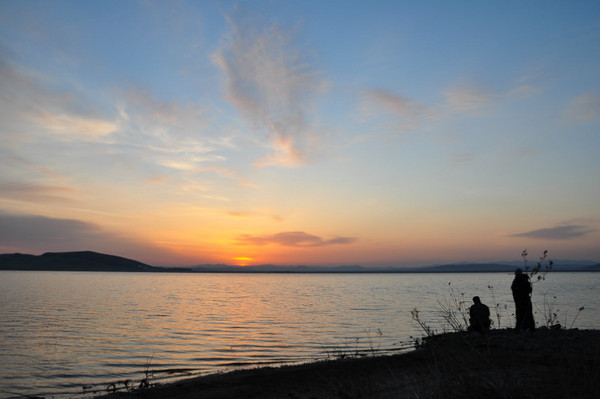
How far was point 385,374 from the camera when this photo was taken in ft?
47.8

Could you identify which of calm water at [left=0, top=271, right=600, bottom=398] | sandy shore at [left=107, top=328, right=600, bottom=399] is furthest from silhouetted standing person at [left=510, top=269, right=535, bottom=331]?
calm water at [left=0, top=271, right=600, bottom=398]

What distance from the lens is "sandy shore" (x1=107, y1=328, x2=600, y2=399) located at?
792 centimetres

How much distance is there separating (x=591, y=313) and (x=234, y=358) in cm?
3218

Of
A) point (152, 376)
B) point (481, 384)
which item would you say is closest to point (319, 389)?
point (481, 384)

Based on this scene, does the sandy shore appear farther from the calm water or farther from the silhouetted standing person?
the calm water

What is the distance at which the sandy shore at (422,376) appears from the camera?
7923 mm

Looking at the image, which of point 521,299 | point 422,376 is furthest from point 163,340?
point 521,299

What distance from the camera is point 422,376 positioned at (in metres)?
13.0

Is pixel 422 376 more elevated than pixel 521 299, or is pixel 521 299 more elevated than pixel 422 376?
pixel 521 299

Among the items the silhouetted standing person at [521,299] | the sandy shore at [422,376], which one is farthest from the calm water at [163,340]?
the silhouetted standing person at [521,299]

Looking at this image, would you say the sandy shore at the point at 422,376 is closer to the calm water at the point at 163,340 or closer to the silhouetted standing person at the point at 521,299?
the silhouetted standing person at the point at 521,299

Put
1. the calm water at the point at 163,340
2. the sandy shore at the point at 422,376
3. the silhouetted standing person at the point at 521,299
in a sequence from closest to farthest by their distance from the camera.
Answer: the sandy shore at the point at 422,376 < the silhouetted standing person at the point at 521,299 < the calm water at the point at 163,340

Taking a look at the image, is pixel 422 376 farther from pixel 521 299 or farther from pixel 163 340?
pixel 163 340

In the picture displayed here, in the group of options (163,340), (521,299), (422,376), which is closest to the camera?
(422,376)
